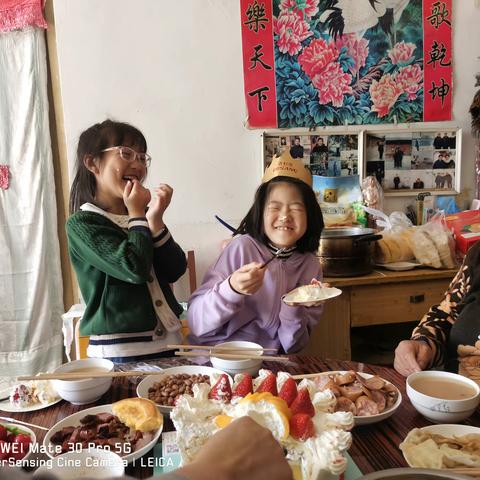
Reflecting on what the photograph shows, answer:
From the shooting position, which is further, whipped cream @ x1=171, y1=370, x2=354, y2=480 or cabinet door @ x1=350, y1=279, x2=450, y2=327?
cabinet door @ x1=350, y1=279, x2=450, y2=327

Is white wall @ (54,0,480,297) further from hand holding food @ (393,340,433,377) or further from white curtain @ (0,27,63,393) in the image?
hand holding food @ (393,340,433,377)

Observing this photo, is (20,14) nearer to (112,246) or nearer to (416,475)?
(112,246)

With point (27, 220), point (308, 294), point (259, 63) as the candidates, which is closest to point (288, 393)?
point (308, 294)

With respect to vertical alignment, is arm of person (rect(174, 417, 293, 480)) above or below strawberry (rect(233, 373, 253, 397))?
above

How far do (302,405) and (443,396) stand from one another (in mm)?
453

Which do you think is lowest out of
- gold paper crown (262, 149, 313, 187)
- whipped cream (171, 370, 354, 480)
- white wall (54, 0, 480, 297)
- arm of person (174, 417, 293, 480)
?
whipped cream (171, 370, 354, 480)

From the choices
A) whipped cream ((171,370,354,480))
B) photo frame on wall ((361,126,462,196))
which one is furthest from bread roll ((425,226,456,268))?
whipped cream ((171,370,354,480))

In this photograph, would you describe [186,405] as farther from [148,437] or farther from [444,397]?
[444,397]

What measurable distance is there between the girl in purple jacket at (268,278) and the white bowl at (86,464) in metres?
0.71

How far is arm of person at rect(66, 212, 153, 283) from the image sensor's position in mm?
1348

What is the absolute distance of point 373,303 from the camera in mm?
2322

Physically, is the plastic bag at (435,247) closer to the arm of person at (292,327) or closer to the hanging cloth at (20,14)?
the arm of person at (292,327)

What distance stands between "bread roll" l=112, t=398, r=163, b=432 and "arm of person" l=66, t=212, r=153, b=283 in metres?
0.50

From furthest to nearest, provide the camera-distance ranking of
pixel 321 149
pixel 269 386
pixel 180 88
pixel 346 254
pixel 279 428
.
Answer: pixel 321 149
pixel 180 88
pixel 346 254
pixel 269 386
pixel 279 428
